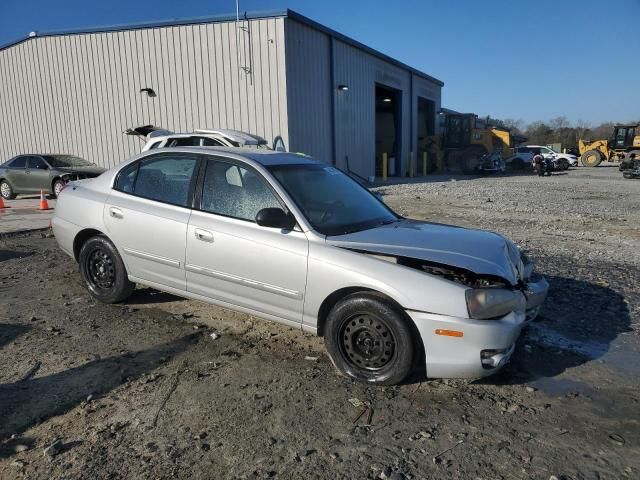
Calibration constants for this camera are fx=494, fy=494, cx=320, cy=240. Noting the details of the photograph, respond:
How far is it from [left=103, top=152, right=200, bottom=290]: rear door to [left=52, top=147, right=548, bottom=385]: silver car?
0.01 m

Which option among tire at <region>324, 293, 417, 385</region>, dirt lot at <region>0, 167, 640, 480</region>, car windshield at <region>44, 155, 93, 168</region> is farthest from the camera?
car windshield at <region>44, 155, 93, 168</region>

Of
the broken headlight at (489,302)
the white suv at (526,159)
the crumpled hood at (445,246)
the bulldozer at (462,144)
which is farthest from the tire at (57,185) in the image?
the white suv at (526,159)

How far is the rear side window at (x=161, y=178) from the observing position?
14.5 feet

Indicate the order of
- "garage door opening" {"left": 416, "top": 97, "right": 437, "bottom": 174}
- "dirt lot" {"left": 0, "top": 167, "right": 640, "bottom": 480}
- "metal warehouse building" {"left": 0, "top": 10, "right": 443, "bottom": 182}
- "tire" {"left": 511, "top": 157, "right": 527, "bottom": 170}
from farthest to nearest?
"tire" {"left": 511, "top": 157, "right": 527, "bottom": 170} < "garage door opening" {"left": 416, "top": 97, "right": 437, "bottom": 174} < "metal warehouse building" {"left": 0, "top": 10, "right": 443, "bottom": 182} < "dirt lot" {"left": 0, "top": 167, "right": 640, "bottom": 480}

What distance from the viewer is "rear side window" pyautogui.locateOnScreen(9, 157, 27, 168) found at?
15.3 m

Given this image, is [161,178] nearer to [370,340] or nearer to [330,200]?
[330,200]

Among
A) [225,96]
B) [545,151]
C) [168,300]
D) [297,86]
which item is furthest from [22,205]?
[545,151]

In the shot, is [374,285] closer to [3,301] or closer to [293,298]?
[293,298]

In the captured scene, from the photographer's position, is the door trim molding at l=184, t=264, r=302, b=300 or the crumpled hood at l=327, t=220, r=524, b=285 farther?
the door trim molding at l=184, t=264, r=302, b=300

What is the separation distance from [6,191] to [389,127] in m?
23.3

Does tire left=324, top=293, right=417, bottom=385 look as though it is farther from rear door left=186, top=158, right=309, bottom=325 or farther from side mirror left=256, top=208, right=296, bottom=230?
side mirror left=256, top=208, right=296, bottom=230

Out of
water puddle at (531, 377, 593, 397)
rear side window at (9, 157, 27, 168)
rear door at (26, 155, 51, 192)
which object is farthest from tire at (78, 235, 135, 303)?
rear side window at (9, 157, 27, 168)

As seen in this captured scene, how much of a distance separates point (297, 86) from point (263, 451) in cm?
1739

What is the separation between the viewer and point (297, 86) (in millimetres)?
18609
